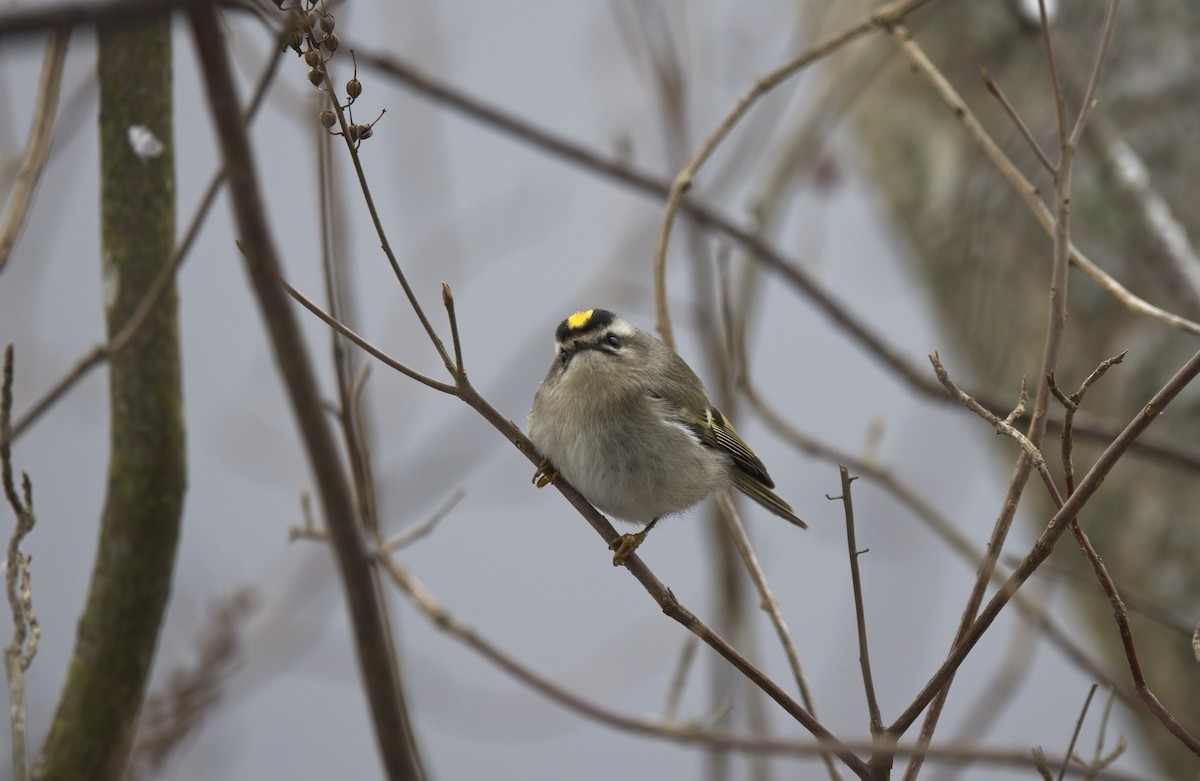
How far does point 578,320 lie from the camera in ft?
9.90

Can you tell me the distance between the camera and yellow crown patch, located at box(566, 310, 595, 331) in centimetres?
300

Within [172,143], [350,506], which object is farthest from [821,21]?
[350,506]

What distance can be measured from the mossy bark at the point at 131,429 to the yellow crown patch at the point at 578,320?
4.11 feet

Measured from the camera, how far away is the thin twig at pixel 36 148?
5.68 feet

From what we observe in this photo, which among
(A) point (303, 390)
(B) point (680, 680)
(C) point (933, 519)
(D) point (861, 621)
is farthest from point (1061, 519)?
(C) point (933, 519)

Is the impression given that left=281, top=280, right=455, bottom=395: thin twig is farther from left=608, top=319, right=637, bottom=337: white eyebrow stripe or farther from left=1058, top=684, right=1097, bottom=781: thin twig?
left=608, top=319, right=637, bottom=337: white eyebrow stripe

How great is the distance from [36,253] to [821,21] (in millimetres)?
2223

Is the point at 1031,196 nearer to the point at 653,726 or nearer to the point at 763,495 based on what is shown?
the point at 653,726

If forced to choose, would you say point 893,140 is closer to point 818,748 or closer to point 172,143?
point 172,143

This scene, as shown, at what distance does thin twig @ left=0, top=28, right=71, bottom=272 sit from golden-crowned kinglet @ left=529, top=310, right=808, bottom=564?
4.11 feet

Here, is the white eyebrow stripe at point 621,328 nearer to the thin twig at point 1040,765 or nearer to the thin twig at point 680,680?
the thin twig at point 680,680

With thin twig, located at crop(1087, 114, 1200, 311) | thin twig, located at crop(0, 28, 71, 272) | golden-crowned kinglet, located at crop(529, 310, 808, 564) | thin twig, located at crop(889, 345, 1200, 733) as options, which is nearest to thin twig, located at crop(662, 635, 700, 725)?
golden-crowned kinglet, located at crop(529, 310, 808, 564)

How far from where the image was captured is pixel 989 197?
331 centimetres

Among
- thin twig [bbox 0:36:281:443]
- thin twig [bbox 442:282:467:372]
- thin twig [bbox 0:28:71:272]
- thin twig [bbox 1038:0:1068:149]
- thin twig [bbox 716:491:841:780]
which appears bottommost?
thin twig [bbox 716:491:841:780]
